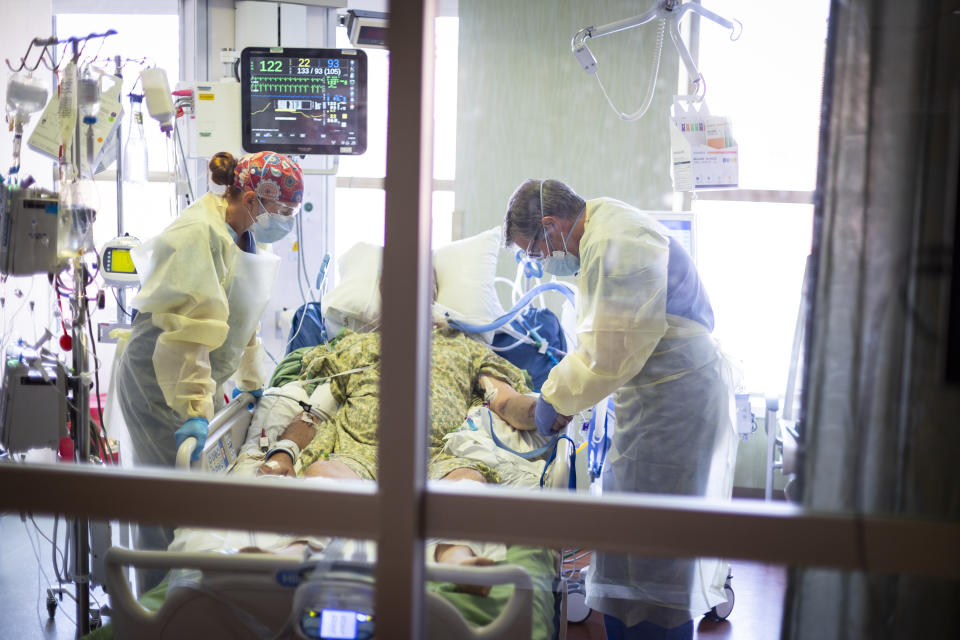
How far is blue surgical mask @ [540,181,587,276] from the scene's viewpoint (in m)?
2.01

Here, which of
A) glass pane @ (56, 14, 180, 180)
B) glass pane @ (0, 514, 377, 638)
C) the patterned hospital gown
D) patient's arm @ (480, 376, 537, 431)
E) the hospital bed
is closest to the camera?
glass pane @ (0, 514, 377, 638)

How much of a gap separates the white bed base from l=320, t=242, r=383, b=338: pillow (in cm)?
145

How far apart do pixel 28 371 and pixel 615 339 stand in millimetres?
1447

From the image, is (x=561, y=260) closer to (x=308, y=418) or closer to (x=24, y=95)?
(x=308, y=418)

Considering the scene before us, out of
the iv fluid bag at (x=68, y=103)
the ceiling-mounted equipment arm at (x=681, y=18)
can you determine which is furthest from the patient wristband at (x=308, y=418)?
the ceiling-mounted equipment arm at (x=681, y=18)

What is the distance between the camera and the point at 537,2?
2418 mm

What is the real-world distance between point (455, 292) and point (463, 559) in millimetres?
1383

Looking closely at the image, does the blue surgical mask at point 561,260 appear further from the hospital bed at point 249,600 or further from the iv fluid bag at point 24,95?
the iv fluid bag at point 24,95

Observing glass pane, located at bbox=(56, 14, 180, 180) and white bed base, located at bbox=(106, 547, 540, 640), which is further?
glass pane, located at bbox=(56, 14, 180, 180)

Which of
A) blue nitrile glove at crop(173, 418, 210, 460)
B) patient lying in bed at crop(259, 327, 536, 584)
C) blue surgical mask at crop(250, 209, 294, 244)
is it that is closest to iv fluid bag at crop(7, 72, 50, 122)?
blue surgical mask at crop(250, 209, 294, 244)

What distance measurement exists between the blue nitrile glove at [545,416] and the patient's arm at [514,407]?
0.18 meters

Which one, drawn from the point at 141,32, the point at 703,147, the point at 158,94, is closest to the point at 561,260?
the point at 703,147

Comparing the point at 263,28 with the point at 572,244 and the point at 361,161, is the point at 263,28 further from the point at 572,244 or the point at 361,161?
the point at 572,244

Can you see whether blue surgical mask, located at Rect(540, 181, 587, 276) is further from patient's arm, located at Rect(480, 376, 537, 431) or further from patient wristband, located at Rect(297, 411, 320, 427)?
patient wristband, located at Rect(297, 411, 320, 427)
